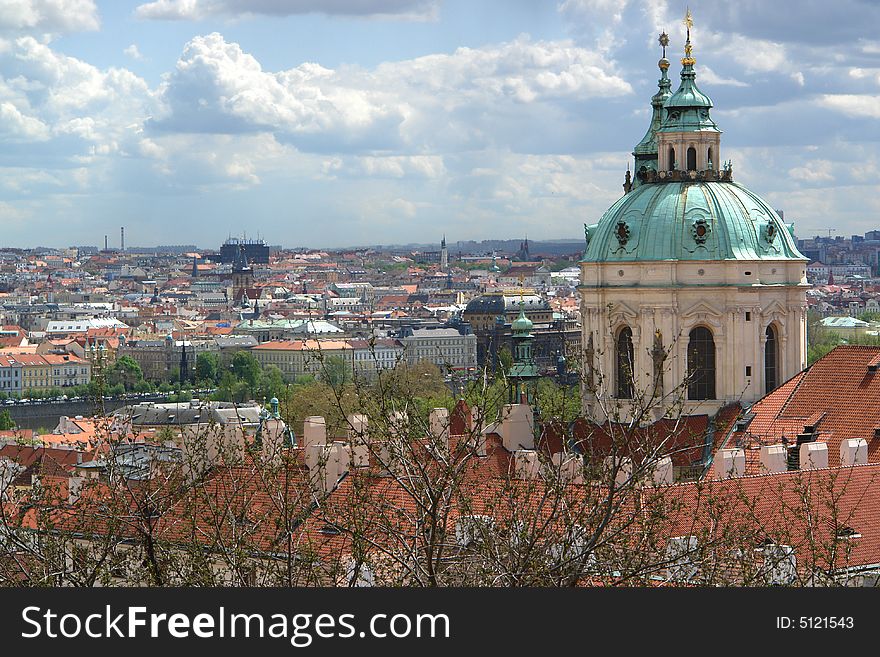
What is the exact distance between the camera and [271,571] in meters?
18.1

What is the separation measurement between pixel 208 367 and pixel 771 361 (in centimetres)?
10472

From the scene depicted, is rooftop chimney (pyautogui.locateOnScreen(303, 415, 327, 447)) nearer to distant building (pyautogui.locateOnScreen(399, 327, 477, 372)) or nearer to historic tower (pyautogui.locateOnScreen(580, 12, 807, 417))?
historic tower (pyautogui.locateOnScreen(580, 12, 807, 417))

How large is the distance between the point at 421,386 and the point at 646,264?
3571 centimetres

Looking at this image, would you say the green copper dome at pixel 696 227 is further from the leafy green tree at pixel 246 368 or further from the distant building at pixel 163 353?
the distant building at pixel 163 353

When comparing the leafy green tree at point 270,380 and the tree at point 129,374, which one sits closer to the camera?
the leafy green tree at point 270,380

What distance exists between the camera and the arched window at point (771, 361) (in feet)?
149

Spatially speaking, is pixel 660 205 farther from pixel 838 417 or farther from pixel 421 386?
pixel 421 386

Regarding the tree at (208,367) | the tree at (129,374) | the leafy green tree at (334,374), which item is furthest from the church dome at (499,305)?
the leafy green tree at (334,374)

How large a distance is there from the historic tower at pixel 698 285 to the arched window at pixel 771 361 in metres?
0.02

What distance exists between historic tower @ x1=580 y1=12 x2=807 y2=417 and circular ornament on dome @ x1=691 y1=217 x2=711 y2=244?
2 cm

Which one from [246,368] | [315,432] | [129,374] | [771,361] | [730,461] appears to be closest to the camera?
[730,461]

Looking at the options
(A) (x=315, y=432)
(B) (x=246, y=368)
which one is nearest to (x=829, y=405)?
(A) (x=315, y=432)

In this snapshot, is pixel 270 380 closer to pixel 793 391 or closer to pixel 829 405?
pixel 793 391

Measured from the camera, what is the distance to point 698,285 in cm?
4466
